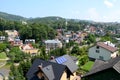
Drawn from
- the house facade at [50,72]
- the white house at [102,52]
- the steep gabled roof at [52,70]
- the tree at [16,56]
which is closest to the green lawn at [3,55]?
the tree at [16,56]

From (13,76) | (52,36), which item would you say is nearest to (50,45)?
(52,36)

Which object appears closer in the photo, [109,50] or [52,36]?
[109,50]

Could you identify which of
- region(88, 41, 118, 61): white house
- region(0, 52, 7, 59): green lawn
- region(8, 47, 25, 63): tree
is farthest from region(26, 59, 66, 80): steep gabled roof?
region(0, 52, 7, 59): green lawn

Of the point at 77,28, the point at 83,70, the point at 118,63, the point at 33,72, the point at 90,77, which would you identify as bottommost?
the point at 77,28

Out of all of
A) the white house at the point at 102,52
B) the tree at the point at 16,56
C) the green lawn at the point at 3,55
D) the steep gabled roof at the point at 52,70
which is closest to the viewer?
the steep gabled roof at the point at 52,70

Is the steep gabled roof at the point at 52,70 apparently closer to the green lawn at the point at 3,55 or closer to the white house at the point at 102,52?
the white house at the point at 102,52

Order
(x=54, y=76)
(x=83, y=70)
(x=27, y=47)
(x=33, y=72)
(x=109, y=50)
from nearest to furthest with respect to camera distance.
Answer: (x=54, y=76), (x=33, y=72), (x=83, y=70), (x=109, y=50), (x=27, y=47)

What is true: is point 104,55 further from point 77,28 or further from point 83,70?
point 77,28

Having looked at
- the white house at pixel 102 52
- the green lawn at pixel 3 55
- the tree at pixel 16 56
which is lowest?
the green lawn at pixel 3 55

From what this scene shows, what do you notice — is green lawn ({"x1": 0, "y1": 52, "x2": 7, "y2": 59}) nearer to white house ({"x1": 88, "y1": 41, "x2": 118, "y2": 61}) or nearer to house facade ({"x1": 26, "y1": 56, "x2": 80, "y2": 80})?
white house ({"x1": 88, "y1": 41, "x2": 118, "y2": 61})

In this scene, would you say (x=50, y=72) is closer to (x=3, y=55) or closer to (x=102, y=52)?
(x=102, y=52)

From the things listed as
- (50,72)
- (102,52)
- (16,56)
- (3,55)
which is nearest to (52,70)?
(50,72)
